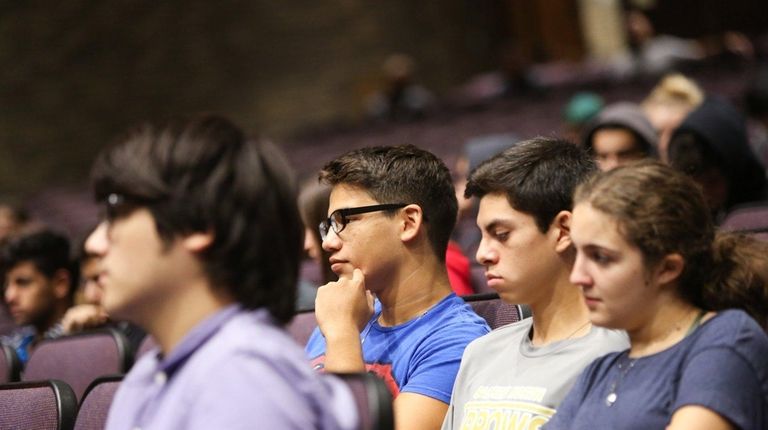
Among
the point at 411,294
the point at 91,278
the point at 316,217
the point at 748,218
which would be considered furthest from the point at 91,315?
the point at 748,218

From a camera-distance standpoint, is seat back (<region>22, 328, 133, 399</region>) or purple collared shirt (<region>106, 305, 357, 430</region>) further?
seat back (<region>22, 328, 133, 399</region>)

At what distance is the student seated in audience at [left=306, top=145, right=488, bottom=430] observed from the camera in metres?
2.41

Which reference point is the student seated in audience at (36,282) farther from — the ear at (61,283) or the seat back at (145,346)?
the seat back at (145,346)

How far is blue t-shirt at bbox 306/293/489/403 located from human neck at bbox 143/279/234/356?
3.13ft

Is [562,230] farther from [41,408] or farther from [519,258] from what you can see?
[41,408]

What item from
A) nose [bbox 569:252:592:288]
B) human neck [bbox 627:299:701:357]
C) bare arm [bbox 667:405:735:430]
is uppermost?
nose [bbox 569:252:592:288]

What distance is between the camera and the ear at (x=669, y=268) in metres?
1.77

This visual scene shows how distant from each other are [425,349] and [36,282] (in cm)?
241

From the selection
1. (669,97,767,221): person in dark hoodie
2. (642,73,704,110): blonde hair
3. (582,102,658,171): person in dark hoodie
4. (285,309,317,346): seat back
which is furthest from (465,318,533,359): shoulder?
(642,73,704,110): blonde hair

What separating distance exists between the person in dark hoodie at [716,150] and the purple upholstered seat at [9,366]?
91.0 inches

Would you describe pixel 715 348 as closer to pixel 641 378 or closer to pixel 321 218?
pixel 641 378

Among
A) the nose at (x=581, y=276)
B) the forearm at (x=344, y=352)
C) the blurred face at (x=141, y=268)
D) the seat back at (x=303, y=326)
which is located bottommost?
the seat back at (x=303, y=326)

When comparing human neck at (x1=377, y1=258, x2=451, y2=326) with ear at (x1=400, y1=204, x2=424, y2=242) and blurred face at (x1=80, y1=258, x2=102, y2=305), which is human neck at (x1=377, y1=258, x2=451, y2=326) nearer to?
ear at (x1=400, y1=204, x2=424, y2=242)

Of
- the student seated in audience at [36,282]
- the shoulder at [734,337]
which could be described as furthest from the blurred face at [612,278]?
the student seated in audience at [36,282]
